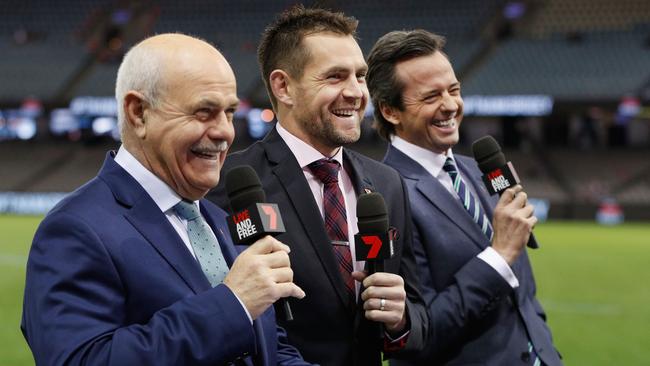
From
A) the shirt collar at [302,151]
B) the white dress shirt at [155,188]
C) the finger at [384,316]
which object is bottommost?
the finger at [384,316]

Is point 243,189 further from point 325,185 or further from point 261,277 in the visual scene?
point 325,185

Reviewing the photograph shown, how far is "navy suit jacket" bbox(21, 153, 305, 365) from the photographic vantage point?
1.81 m

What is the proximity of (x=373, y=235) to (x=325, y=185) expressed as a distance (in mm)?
475

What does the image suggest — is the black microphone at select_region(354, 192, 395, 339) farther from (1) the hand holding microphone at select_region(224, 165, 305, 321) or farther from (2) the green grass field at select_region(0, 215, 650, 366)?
(2) the green grass field at select_region(0, 215, 650, 366)

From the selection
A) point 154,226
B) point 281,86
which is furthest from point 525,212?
point 154,226

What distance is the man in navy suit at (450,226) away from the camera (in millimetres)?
3131

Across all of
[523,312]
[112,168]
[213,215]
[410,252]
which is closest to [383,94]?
[410,252]

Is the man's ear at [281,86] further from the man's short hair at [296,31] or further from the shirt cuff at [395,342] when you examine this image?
the shirt cuff at [395,342]

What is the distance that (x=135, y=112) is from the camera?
210cm

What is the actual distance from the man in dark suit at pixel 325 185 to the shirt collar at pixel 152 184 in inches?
28.4

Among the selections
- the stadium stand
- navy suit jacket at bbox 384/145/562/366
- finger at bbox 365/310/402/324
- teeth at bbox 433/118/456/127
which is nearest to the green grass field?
navy suit jacket at bbox 384/145/562/366

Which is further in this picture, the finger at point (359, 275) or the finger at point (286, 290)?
the finger at point (359, 275)

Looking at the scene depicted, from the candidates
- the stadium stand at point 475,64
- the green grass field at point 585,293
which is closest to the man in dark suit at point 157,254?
the green grass field at point 585,293

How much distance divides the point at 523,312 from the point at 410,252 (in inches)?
24.8
